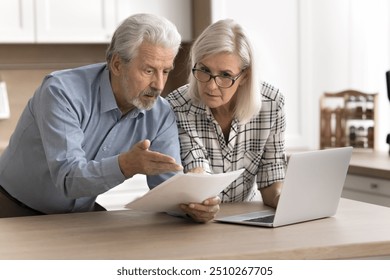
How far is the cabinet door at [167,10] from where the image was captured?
456 centimetres

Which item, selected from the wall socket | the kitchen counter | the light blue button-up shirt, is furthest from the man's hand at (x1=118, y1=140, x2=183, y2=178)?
the wall socket

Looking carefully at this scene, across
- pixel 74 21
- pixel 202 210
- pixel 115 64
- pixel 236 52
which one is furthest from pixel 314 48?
pixel 202 210

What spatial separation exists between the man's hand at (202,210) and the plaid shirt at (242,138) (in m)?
0.37

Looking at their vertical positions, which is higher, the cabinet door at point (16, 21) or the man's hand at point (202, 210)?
the cabinet door at point (16, 21)

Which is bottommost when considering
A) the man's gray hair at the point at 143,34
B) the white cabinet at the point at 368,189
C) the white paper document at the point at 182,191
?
the white cabinet at the point at 368,189

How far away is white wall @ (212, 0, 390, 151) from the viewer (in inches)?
179

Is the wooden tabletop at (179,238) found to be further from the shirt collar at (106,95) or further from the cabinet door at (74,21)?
the cabinet door at (74,21)

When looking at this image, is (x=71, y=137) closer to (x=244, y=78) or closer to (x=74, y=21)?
(x=244, y=78)

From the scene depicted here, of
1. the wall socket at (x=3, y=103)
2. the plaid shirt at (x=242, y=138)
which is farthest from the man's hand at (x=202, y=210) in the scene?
the wall socket at (x=3, y=103)

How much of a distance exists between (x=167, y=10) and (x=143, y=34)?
7.94 ft

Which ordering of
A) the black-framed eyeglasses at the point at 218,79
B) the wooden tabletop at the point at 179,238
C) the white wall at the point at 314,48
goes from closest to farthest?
1. the wooden tabletop at the point at 179,238
2. the black-framed eyeglasses at the point at 218,79
3. the white wall at the point at 314,48

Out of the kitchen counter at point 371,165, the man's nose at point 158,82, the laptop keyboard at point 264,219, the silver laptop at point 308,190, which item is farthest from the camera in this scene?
the kitchen counter at point 371,165
